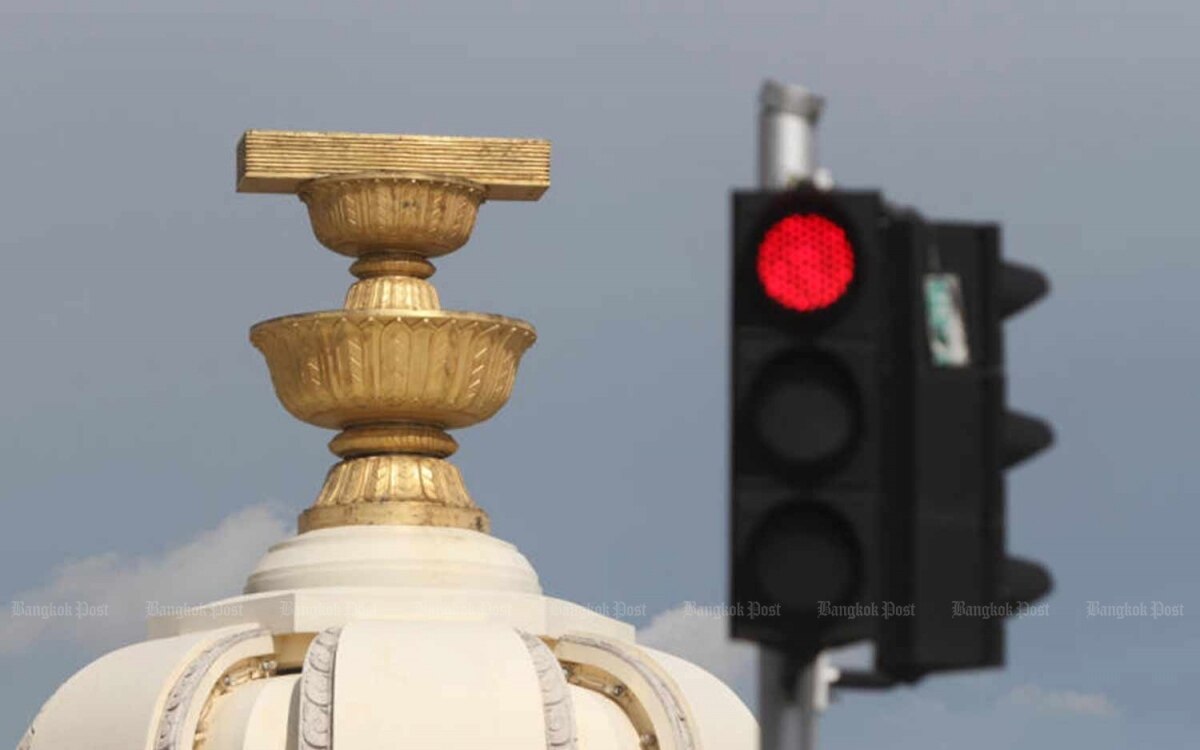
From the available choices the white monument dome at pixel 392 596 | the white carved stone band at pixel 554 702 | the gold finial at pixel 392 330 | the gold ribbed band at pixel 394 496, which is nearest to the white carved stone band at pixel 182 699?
the white monument dome at pixel 392 596

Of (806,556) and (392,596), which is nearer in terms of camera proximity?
(806,556)

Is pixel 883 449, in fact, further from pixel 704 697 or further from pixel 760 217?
pixel 704 697

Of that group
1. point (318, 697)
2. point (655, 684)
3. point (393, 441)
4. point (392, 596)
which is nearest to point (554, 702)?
point (655, 684)

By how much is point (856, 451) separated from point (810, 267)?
625mm

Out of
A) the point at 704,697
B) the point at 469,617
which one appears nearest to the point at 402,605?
the point at 469,617

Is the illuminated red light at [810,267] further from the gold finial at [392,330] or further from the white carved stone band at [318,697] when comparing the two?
the gold finial at [392,330]

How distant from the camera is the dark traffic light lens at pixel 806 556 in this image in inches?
502

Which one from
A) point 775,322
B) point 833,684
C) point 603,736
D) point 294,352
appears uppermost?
point 294,352

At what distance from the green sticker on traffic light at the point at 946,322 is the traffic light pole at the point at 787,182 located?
20.6 inches

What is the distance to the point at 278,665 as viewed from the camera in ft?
107

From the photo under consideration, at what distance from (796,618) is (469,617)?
20.3m

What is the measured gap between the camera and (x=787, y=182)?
12.9 meters

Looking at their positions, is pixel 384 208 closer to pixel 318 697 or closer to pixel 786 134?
pixel 318 697

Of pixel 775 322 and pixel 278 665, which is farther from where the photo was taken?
pixel 278 665
